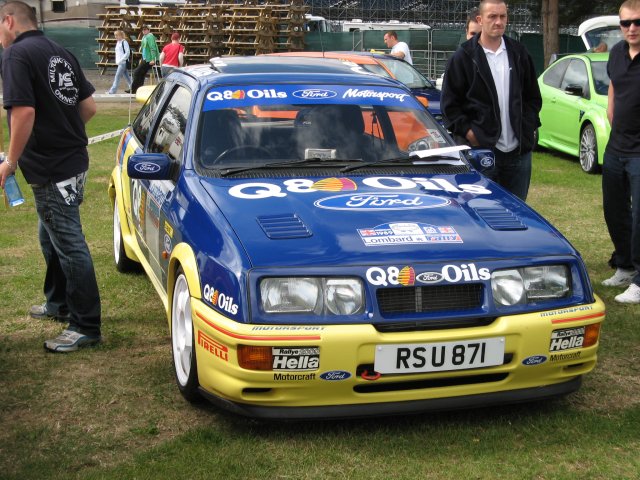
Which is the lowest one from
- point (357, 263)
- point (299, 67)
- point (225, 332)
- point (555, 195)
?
point (555, 195)

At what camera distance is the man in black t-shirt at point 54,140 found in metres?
4.89

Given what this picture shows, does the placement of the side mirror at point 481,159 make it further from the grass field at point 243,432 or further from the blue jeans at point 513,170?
the grass field at point 243,432

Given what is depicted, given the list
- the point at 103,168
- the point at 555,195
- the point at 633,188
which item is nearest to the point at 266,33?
the point at 103,168

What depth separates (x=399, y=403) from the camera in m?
3.94

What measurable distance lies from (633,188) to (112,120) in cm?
1440

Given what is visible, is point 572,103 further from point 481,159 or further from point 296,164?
point 296,164

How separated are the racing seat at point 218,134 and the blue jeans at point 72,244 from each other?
831mm

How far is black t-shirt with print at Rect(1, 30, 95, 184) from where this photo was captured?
192 inches

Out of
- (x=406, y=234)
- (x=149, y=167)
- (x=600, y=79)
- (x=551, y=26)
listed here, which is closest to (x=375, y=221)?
(x=406, y=234)

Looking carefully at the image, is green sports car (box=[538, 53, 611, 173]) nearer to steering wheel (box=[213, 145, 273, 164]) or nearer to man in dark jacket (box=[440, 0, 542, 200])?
man in dark jacket (box=[440, 0, 542, 200])

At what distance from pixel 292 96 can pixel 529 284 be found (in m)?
1.83

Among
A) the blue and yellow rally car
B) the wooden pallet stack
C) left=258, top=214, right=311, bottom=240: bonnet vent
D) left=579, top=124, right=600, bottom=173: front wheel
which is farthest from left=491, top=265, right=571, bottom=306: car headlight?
the wooden pallet stack

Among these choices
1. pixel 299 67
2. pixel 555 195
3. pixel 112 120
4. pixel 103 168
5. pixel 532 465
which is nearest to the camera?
pixel 532 465

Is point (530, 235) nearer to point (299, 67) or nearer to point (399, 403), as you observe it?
point (399, 403)
